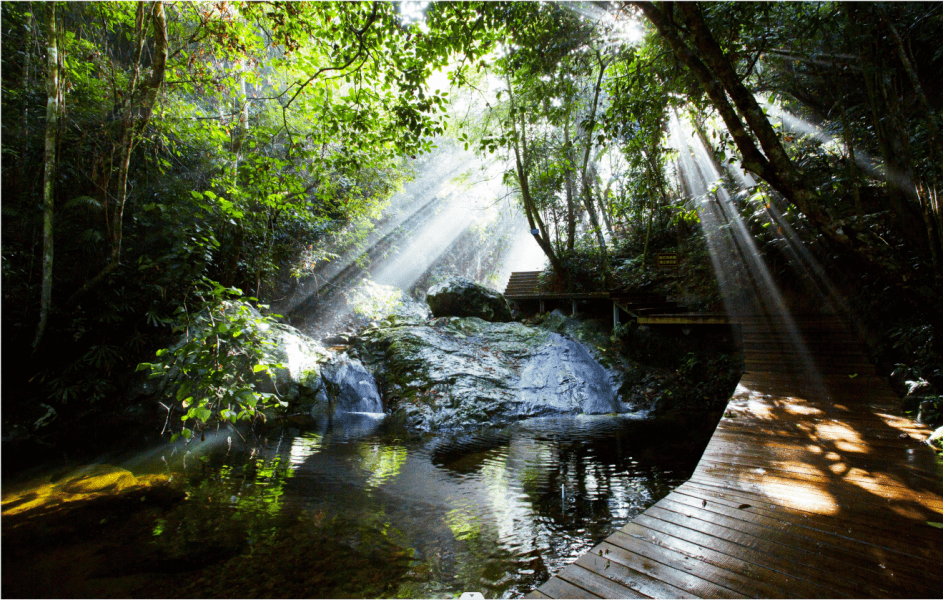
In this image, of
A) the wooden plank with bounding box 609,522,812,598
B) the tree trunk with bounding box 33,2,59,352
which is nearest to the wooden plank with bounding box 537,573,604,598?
the wooden plank with bounding box 609,522,812,598

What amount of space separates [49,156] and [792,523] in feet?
30.8

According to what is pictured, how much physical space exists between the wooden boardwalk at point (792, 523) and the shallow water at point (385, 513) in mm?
942

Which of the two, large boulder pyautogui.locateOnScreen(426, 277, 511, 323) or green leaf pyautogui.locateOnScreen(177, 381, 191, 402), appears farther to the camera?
large boulder pyautogui.locateOnScreen(426, 277, 511, 323)

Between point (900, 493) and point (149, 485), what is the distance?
7.11 m

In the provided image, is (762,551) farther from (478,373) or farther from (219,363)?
(478,373)

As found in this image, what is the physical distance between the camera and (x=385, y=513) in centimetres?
393

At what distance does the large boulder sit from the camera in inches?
500

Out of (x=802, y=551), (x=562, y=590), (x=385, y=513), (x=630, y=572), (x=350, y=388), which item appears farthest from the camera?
(x=350, y=388)

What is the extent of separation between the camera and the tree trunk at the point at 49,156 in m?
5.13

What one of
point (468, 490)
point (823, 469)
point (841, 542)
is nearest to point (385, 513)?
point (468, 490)

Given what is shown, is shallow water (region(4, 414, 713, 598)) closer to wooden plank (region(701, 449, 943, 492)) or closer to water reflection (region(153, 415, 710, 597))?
water reflection (region(153, 415, 710, 597))

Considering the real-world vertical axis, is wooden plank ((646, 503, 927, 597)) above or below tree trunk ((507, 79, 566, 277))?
below

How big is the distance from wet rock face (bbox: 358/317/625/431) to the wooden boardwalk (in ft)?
13.6

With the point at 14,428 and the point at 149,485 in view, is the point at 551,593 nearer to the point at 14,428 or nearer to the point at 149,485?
the point at 149,485
